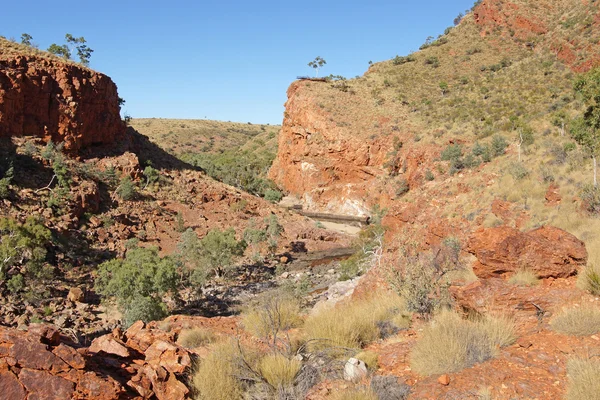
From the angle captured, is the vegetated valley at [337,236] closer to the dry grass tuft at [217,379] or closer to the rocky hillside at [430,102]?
the dry grass tuft at [217,379]

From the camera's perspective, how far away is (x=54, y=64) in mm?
29844

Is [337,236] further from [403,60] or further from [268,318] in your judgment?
[403,60]

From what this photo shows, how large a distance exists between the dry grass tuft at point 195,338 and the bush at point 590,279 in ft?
17.2

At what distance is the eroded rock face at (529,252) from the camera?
20.1 feet

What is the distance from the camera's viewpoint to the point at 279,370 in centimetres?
453

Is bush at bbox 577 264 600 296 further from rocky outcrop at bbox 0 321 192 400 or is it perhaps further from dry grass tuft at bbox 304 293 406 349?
rocky outcrop at bbox 0 321 192 400

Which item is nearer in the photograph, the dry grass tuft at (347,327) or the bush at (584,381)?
the bush at (584,381)

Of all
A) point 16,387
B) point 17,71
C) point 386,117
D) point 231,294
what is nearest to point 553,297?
point 16,387

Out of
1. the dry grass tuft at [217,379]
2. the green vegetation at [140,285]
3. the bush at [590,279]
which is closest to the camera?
the dry grass tuft at [217,379]

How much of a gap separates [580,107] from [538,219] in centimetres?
1550

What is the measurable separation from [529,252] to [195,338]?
5.27m

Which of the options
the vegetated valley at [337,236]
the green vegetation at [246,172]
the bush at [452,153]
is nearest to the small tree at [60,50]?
the vegetated valley at [337,236]

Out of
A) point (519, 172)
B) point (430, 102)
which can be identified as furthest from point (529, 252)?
point (430, 102)

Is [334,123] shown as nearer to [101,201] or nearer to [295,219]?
[295,219]
